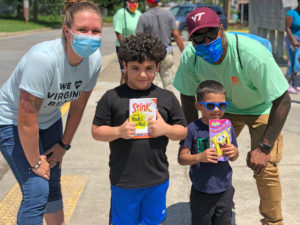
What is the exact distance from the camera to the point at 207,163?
2807 mm

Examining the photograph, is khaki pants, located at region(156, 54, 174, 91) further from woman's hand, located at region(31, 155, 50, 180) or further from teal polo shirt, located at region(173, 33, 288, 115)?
woman's hand, located at region(31, 155, 50, 180)

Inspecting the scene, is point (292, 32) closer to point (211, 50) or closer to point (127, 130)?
point (211, 50)

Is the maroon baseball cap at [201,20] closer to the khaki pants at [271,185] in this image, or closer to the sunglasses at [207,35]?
the sunglasses at [207,35]

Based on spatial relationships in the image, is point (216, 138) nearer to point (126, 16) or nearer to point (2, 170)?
point (2, 170)

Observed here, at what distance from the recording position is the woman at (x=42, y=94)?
2391 mm

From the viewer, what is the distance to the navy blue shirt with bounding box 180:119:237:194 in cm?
279

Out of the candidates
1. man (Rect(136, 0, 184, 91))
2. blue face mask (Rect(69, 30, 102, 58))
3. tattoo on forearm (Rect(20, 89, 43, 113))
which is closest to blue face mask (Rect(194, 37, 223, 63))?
blue face mask (Rect(69, 30, 102, 58))

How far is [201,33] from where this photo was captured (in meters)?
2.83

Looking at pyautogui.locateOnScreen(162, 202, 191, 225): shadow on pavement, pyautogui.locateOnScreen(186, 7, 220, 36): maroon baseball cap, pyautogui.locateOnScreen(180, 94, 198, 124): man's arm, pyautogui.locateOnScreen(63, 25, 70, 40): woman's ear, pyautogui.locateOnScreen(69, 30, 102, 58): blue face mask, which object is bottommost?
pyautogui.locateOnScreen(162, 202, 191, 225): shadow on pavement

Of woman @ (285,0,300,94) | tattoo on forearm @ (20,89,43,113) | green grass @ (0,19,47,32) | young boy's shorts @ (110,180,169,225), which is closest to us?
tattoo on forearm @ (20,89,43,113)

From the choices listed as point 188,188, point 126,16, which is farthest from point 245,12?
point 188,188

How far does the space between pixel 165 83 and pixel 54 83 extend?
4953mm

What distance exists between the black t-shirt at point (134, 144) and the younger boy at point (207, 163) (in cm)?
23

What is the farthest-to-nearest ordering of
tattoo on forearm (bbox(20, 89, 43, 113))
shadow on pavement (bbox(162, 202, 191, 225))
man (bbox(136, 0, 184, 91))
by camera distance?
man (bbox(136, 0, 184, 91)) < shadow on pavement (bbox(162, 202, 191, 225)) < tattoo on forearm (bbox(20, 89, 43, 113))
